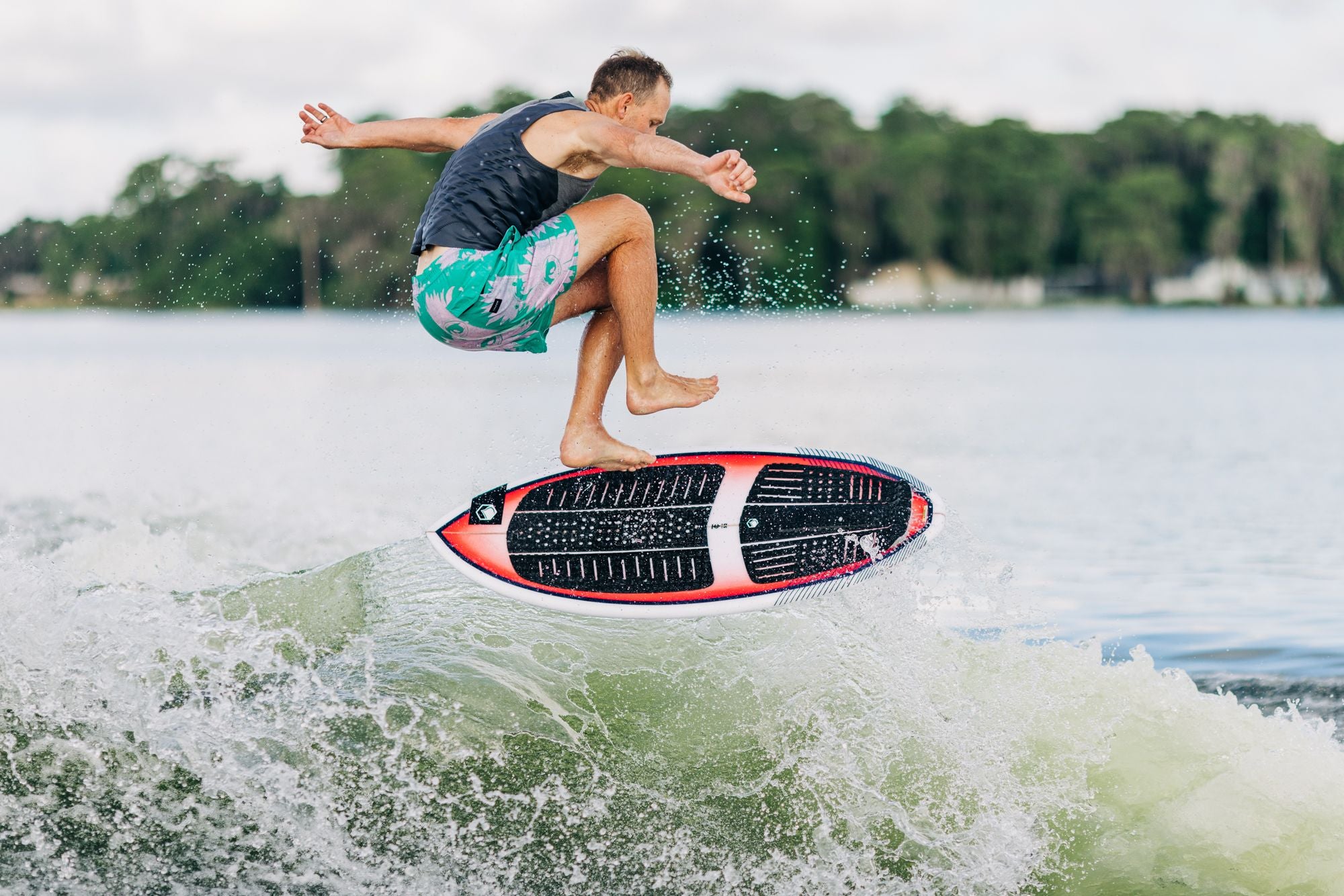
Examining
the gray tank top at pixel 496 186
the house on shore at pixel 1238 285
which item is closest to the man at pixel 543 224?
the gray tank top at pixel 496 186

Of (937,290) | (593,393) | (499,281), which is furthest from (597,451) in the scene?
(937,290)

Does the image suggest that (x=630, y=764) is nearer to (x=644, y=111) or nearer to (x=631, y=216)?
(x=631, y=216)

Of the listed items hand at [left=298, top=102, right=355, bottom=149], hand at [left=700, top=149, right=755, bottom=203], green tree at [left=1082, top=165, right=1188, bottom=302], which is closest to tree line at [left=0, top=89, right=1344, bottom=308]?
green tree at [left=1082, top=165, right=1188, bottom=302]

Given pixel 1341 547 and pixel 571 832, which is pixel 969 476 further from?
pixel 571 832

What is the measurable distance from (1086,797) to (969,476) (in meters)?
11.9

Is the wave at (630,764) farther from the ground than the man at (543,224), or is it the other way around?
the man at (543,224)

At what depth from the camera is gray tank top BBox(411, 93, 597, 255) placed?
5.37m

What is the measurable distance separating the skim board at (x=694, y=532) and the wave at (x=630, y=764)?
8.8 inches

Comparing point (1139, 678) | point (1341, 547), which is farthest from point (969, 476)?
point (1139, 678)

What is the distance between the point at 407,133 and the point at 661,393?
5.28ft

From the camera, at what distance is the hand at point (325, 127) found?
6.19 meters

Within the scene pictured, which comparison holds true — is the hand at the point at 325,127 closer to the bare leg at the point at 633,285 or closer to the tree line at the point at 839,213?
the bare leg at the point at 633,285

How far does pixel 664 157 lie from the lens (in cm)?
490

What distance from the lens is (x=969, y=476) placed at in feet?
55.8
